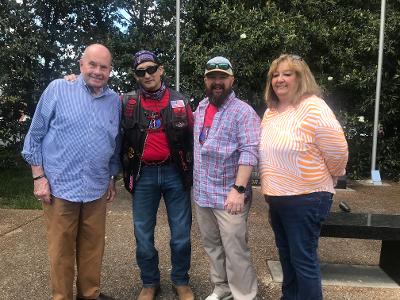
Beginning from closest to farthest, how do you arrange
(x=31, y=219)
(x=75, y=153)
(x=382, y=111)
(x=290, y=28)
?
(x=75, y=153)
(x=31, y=219)
(x=290, y=28)
(x=382, y=111)

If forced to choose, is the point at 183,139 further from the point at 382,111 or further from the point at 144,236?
the point at 382,111

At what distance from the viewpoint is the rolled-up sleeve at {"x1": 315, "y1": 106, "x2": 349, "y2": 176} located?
106 inches

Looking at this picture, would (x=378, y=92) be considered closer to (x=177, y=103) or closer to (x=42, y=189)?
(x=177, y=103)

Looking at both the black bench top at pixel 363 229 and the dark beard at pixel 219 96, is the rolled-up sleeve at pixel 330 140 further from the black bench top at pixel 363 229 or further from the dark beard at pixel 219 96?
the black bench top at pixel 363 229

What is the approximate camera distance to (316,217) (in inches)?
109

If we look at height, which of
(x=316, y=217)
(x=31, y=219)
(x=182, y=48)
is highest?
(x=182, y=48)

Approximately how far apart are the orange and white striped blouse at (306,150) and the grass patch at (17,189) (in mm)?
4783

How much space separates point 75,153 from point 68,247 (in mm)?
683

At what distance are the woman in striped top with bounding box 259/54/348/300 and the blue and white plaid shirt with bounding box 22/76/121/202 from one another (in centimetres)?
116

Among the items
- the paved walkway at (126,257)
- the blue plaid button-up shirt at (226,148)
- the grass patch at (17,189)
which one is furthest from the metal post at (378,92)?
the blue plaid button-up shirt at (226,148)

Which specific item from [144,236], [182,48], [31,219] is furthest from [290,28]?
[144,236]

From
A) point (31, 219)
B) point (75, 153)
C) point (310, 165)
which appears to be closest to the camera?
point (310, 165)

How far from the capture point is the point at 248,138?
3.01 m

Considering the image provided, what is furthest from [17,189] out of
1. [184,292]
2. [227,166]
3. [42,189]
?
[227,166]
